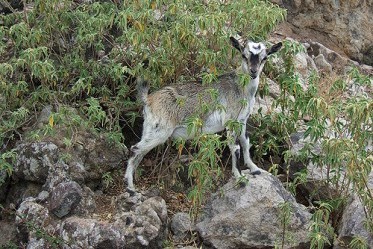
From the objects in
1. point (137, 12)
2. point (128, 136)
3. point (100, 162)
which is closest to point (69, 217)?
point (100, 162)

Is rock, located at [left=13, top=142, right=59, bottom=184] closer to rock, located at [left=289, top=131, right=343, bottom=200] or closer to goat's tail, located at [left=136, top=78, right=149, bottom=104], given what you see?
goat's tail, located at [left=136, top=78, right=149, bottom=104]

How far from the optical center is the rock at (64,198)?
8.41 m

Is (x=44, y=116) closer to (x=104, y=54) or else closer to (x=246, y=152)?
(x=104, y=54)

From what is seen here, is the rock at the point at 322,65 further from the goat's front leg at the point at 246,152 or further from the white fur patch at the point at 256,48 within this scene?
the white fur patch at the point at 256,48

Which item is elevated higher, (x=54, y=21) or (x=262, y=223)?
(x=54, y=21)

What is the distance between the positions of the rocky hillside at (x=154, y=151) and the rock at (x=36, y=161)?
0.6 inches

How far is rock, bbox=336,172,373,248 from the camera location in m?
8.37

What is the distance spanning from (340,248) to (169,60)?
10.4ft

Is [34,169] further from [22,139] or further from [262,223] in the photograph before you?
[262,223]

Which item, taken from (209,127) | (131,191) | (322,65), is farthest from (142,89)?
(322,65)

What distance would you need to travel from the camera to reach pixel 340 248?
8.50 m

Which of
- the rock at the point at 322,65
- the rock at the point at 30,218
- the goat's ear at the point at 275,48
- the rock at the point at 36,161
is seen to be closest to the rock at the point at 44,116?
the rock at the point at 36,161

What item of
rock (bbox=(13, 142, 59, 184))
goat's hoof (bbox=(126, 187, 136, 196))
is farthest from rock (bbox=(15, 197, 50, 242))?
goat's hoof (bbox=(126, 187, 136, 196))

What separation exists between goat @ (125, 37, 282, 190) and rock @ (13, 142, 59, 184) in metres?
0.97
